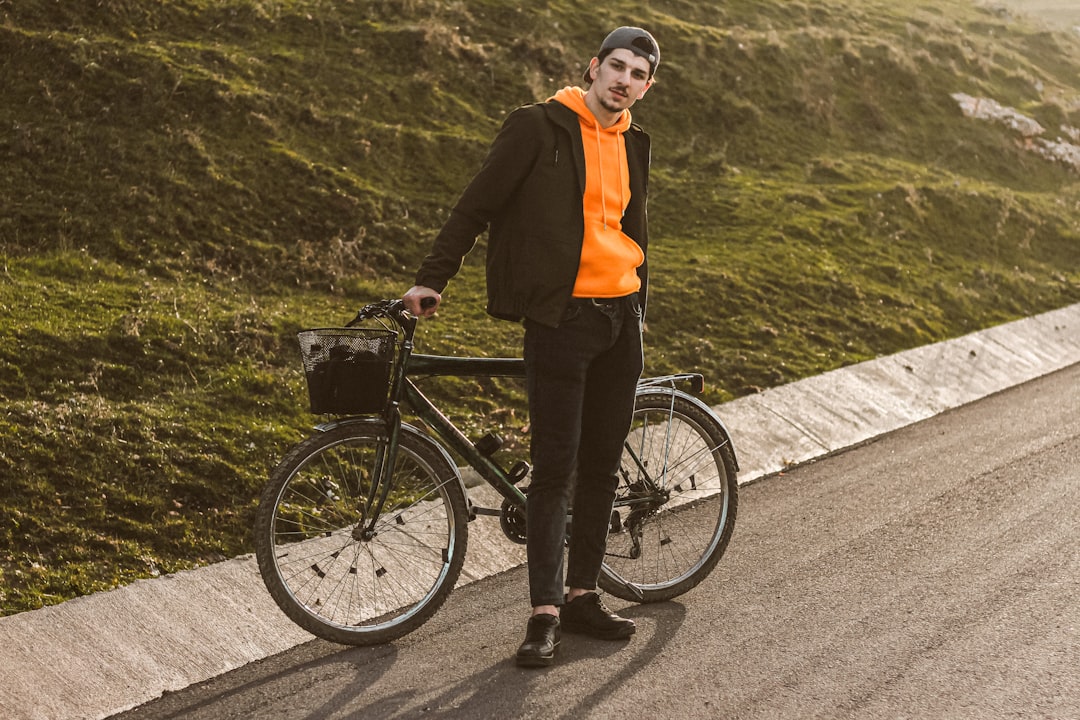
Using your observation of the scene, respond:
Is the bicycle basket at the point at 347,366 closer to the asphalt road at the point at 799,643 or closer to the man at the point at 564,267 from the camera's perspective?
the man at the point at 564,267

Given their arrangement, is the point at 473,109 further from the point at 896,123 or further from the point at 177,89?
the point at 896,123

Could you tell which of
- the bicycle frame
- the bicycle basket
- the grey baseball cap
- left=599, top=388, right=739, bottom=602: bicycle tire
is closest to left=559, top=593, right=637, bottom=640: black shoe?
left=599, top=388, right=739, bottom=602: bicycle tire

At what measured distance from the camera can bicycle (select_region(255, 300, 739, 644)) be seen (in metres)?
4.90

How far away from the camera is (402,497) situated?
5.05 m

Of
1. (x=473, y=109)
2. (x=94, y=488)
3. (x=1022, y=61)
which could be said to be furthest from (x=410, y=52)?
(x=1022, y=61)

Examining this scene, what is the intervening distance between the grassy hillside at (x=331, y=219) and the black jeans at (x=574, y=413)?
5.55 feet

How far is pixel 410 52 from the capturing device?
1532 cm

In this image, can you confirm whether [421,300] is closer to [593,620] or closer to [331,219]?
[593,620]

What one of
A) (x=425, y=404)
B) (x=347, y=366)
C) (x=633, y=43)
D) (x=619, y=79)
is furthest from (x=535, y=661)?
(x=633, y=43)

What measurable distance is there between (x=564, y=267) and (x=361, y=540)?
4.61 ft

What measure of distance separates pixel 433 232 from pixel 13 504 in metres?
6.03

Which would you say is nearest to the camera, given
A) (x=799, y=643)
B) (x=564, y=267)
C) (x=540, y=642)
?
(x=564, y=267)

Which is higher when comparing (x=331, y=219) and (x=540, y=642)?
(x=331, y=219)

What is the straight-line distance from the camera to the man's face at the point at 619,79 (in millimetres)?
4754
